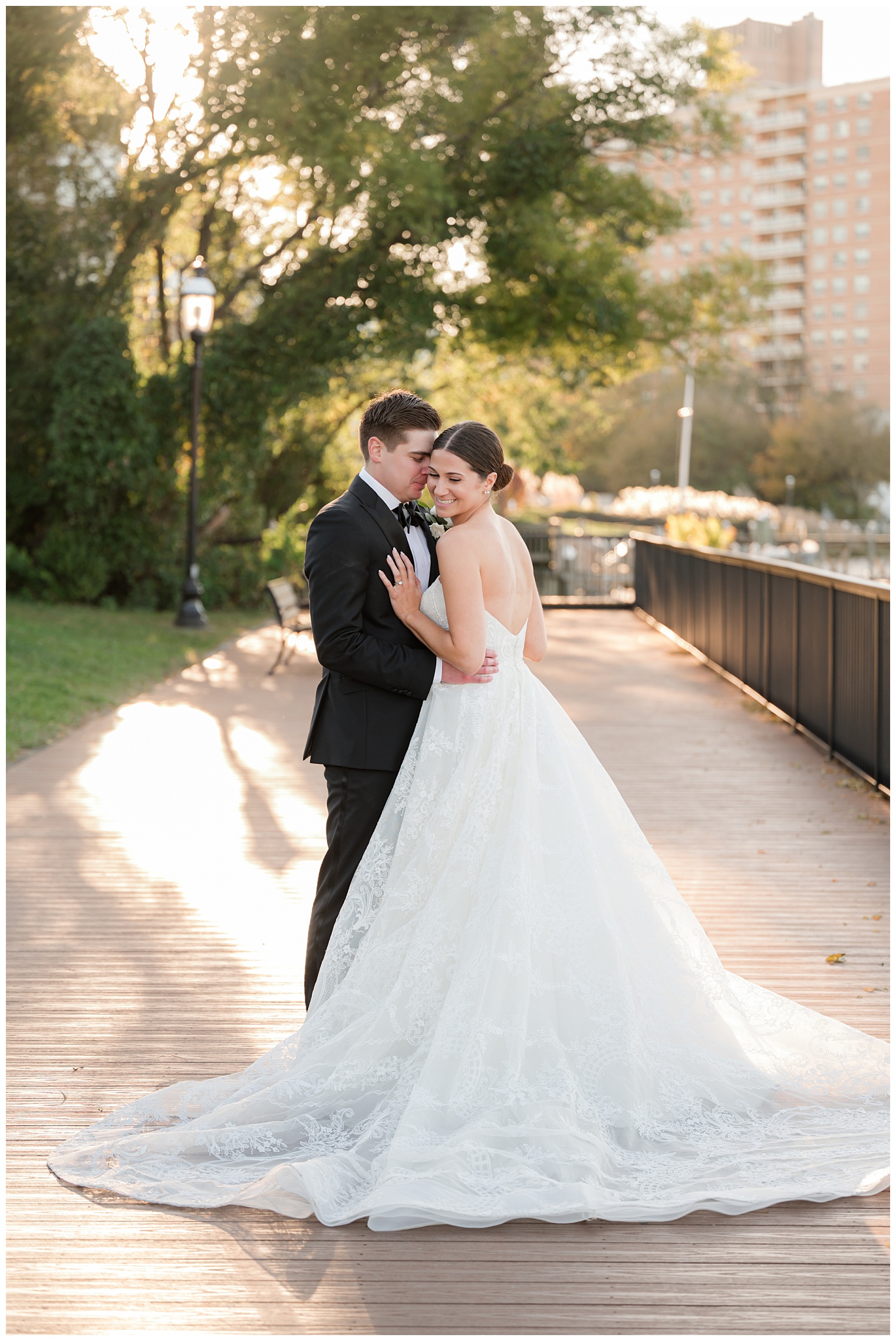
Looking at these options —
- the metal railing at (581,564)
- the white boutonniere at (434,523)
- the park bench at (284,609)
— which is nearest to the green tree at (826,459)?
the metal railing at (581,564)

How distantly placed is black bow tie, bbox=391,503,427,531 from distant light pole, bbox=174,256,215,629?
13.9 metres

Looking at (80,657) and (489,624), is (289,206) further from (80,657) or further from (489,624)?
(489,624)

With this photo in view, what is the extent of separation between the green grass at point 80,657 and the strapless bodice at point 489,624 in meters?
6.47

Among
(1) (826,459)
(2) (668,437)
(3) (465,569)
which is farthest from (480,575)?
(2) (668,437)

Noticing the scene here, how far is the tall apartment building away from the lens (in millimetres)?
110938

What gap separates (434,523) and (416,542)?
119 millimetres

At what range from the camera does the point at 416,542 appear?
4020 mm

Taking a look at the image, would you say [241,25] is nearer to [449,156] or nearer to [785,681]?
[449,156]

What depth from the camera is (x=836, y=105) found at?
4439 inches

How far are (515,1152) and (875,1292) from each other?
0.90 m

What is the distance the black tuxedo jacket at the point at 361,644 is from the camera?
3.81 m

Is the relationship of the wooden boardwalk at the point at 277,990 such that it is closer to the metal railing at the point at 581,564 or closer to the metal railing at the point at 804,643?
the metal railing at the point at 804,643

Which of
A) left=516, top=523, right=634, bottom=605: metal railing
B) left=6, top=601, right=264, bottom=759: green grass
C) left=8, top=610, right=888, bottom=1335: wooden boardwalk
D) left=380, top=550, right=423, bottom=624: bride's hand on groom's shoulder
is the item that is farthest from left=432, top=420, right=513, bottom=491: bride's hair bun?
left=516, top=523, right=634, bottom=605: metal railing

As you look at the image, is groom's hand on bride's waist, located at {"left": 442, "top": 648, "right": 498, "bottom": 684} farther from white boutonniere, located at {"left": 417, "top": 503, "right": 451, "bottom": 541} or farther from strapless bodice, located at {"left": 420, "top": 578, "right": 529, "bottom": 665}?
white boutonniere, located at {"left": 417, "top": 503, "right": 451, "bottom": 541}
